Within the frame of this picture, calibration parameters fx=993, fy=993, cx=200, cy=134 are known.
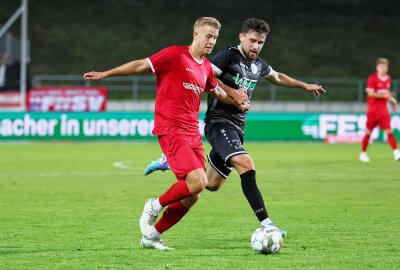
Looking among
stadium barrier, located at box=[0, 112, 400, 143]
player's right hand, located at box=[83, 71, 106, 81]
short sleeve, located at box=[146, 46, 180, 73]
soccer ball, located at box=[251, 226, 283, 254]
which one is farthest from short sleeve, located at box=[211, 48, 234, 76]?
stadium barrier, located at box=[0, 112, 400, 143]

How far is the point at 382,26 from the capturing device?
51625 millimetres

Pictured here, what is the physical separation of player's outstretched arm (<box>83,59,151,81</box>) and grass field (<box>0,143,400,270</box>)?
1570 mm

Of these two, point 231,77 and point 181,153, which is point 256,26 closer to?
point 231,77

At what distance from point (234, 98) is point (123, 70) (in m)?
1.47

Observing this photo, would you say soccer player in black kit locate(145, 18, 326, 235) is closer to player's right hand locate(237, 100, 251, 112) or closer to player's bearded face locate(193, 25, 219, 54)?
player's right hand locate(237, 100, 251, 112)

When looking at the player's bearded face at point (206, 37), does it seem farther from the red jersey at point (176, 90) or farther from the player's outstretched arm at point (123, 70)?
the player's outstretched arm at point (123, 70)

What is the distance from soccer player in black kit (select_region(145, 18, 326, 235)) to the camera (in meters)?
9.88

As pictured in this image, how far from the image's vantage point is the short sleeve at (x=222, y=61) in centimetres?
1030

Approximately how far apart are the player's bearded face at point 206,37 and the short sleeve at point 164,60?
0.22m

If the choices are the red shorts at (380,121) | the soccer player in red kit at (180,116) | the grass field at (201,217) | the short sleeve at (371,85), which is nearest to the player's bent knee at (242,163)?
the soccer player in red kit at (180,116)

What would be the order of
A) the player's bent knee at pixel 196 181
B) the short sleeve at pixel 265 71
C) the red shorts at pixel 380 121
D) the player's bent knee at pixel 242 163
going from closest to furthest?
the player's bent knee at pixel 196 181, the player's bent knee at pixel 242 163, the short sleeve at pixel 265 71, the red shorts at pixel 380 121

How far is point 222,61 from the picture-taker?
10336 millimetres

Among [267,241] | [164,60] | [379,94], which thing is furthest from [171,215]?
[379,94]

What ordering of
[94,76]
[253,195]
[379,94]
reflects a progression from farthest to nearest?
[379,94] → [253,195] → [94,76]
